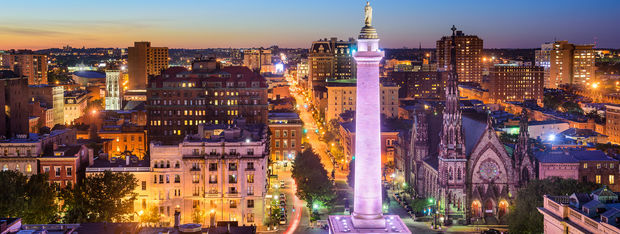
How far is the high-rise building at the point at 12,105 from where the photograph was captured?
147375 millimetres

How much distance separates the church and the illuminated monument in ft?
125

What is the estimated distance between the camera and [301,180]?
120 meters

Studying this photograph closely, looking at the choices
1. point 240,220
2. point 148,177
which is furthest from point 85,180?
point 240,220

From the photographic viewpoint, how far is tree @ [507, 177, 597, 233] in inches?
3362

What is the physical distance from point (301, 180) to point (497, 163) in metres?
31.8

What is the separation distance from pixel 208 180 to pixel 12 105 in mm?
69722

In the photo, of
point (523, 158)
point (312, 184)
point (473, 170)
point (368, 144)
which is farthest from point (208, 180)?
point (523, 158)

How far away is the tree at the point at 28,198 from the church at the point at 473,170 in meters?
55.0

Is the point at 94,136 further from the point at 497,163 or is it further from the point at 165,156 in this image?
the point at 497,163

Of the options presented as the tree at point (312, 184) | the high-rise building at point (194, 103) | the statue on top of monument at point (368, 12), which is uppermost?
the statue on top of monument at point (368, 12)

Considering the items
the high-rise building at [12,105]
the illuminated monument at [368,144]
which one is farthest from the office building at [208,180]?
the high-rise building at [12,105]

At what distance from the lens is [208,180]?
104 metres

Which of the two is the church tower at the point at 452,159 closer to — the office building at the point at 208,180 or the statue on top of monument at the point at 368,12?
the office building at the point at 208,180

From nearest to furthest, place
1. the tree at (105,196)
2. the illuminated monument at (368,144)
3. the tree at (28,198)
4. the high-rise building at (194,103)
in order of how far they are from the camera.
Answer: the illuminated monument at (368,144) < the tree at (28,198) < the tree at (105,196) < the high-rise building at (194,103)
